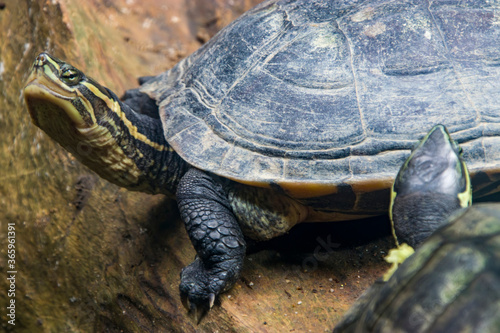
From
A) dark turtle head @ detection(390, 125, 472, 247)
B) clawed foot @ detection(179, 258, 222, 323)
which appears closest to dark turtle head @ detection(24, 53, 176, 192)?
clawed foot @ detection(179, 258, 222, 323)

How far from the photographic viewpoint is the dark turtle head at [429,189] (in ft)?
6.29

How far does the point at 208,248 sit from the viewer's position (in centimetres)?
254

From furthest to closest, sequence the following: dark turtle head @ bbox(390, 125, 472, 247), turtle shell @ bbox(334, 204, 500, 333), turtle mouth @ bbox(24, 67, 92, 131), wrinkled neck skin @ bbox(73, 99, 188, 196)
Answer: wrinkled neck skin @ bbox(73, 99, 188, 196) → turtle mouth @ bbox(24, 67, 92, 131) → dark turtle head @ bbox(390, 125, 472, 247) → turtle shell @ bbox(334, 204, 500, 333)

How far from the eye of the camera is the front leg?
251cm

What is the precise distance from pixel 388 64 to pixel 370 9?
1.40ft

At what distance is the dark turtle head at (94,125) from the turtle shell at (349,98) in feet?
0.83

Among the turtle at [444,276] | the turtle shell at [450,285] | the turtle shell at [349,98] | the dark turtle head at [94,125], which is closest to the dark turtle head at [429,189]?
the turtle at [444,276]

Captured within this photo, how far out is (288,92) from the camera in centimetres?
267

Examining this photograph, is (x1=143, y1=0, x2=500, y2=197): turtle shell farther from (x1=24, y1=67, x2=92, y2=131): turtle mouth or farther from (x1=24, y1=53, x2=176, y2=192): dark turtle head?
(x1=24, y1=67, x2=92, y2=131): turtle mouth

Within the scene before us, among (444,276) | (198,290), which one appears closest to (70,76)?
(198,290)

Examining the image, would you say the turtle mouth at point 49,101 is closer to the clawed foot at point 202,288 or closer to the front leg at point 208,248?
the front leg at point 208,248

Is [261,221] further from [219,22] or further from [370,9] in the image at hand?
[219,22]

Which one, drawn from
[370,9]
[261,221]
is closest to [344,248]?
[261,221]

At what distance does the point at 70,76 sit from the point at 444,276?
7.06 feet
